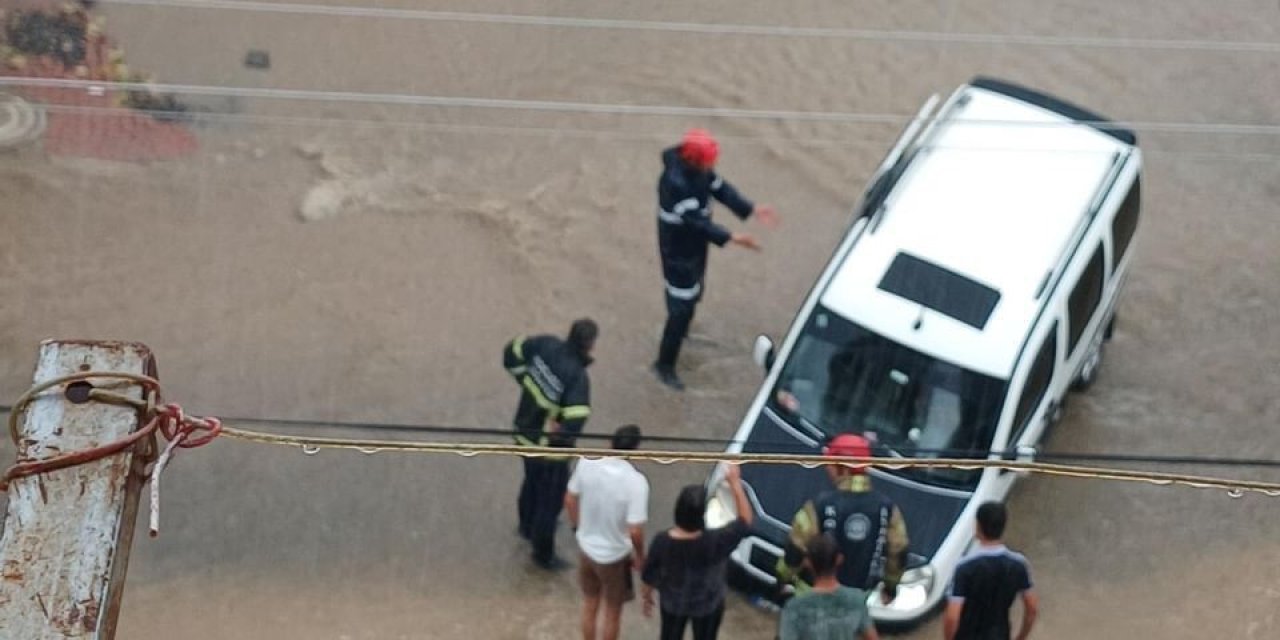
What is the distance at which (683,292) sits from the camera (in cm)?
958

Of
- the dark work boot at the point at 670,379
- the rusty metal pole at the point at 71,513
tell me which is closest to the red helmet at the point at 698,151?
the dark work boot at the point at 670,379

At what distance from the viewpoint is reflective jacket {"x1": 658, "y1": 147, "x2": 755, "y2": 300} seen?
9.23m

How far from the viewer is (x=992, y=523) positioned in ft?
23.0

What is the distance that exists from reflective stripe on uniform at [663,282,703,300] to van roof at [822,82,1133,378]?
1.02 metres

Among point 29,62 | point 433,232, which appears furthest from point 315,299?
point 29,62

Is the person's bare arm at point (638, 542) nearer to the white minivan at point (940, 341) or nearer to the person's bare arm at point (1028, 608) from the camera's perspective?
the white minivan at point (940, 341)

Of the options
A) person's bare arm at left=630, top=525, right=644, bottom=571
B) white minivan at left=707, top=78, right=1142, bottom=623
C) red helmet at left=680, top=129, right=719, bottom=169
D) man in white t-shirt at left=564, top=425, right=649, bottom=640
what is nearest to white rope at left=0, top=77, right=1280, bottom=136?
white minivan at left=707, top=78, right=1142, bottom=623

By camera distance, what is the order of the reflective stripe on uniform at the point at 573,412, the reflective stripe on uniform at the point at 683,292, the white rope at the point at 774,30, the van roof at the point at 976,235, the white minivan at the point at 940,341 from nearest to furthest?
1. the reflective stripe on uniform at the point at 573,412
2. the white minivan at the point at 940,341
3. the van roof at the point at 976,235
4. the reflective stripe on uniform at the point at 683,292
5. the white rope at the point at 774,30

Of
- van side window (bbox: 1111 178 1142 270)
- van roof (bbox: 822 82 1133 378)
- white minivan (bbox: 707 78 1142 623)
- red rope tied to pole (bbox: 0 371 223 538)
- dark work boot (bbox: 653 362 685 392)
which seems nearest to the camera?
red rope tied to pole (bbox: 0 371 223 538)

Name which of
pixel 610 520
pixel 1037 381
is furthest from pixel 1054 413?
pixel 610 520

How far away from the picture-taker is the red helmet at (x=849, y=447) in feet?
24.5

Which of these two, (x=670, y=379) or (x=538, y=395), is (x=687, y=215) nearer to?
(x=670, y=379)

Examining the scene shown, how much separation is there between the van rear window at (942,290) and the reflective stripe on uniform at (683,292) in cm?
131

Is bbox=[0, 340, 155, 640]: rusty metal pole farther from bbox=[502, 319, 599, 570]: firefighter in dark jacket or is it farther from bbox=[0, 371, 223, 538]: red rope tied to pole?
bbox=[502, 319, 599, 570]: firefighter in dark jacket
